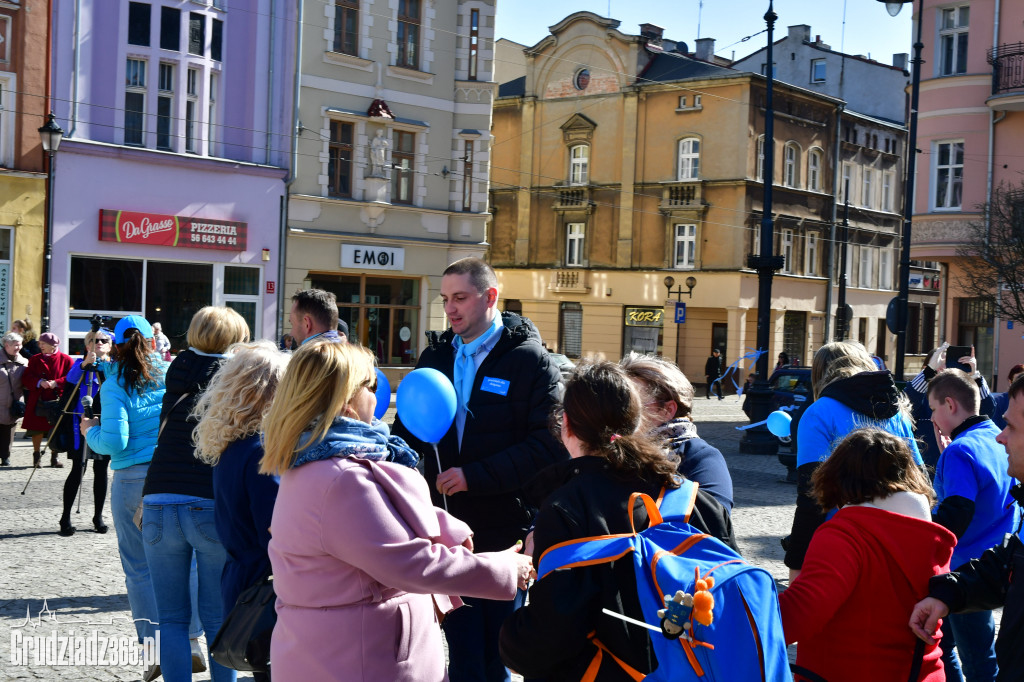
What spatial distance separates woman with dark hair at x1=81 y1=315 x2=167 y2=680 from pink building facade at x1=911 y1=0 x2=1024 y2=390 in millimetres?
24598

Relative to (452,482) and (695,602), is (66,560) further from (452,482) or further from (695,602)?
(695,602)

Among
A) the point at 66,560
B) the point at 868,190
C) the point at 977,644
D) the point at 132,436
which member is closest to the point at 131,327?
the point at 132,436

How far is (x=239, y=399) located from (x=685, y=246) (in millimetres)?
38527

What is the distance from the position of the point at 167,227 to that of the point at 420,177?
7356mm

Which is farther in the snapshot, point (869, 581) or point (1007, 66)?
point (1007, 66)

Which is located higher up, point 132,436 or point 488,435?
point 488,435

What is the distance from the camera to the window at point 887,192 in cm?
4916

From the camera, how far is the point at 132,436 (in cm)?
577

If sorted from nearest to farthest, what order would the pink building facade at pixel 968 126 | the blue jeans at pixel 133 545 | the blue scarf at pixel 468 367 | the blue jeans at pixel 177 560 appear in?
the blue jeans at pixel 177 560, the blue scarf at pixel 468 367, the blue jeans at pixel 133 545, the pink building facade at pixel 968 126

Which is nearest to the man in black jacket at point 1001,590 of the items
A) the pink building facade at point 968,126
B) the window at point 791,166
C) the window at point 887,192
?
the pink building facade at point 968,126

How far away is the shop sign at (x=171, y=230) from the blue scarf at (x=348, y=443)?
68.4 feet

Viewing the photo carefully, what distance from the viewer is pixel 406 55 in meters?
27.7

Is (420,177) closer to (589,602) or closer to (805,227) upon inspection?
(805,227)

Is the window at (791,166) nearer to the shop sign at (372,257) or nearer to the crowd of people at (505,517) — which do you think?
the shop sign at (372,257)
